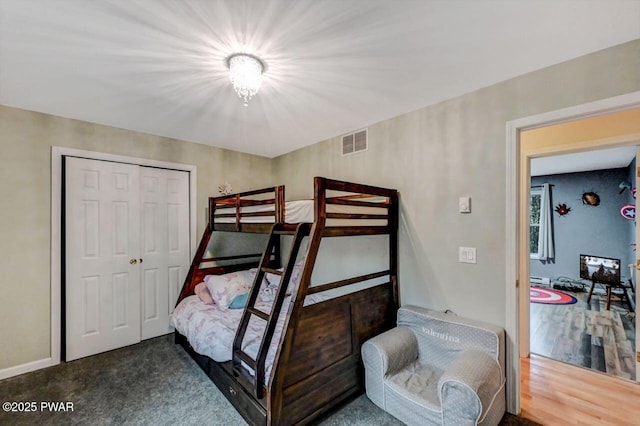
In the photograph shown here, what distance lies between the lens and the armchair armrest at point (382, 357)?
2039 mm

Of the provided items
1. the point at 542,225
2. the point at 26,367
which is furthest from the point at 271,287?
the point at 542,225

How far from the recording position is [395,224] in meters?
2.65

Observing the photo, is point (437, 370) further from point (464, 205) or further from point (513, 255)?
point (464, 205)

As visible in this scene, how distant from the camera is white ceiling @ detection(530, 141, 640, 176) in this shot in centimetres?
431

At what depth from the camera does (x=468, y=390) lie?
1.58 metres

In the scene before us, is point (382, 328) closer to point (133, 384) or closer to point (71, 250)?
point (133, 384)

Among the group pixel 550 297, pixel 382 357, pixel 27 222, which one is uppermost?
pixel 27 222

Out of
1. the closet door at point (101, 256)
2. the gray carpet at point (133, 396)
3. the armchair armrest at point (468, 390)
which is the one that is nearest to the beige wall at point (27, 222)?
the closet door at point (101, 256)

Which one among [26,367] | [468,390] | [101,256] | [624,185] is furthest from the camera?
[624,185]

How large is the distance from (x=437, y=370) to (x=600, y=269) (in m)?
4.92

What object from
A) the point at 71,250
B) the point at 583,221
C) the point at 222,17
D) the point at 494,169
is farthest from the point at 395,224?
the point at 583,221

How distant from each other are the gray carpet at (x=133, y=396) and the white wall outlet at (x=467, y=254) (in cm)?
116

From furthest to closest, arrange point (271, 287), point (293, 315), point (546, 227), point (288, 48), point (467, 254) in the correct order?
1. point (546, 227)
2. point (271, 287)
3. point (467, 254)
4. point (293, 315)
5. point (288, 48)

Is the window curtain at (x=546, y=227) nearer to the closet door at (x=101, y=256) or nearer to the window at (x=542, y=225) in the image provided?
the window at (x=542, y=225)
